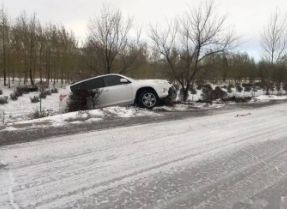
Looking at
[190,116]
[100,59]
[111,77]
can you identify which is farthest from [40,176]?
[100,59]

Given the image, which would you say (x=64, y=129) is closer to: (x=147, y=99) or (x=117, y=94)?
(x=117, y=94)

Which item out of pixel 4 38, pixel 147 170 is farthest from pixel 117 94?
pixel 4 38

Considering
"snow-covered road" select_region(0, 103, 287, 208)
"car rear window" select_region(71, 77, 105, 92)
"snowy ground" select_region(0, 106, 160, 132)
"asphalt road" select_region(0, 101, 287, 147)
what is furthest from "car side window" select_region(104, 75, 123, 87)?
"snow-covered road" select_region(0, 103, 287, 208)

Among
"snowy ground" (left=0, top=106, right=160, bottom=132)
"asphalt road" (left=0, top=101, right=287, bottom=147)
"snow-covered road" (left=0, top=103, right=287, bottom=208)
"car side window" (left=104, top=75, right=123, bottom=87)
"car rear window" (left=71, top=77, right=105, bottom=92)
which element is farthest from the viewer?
"car side window" (left=104, top=75, right=123, bottom=87)

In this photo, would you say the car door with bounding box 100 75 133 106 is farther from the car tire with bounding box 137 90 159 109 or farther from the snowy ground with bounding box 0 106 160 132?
the snowy ground with bounding box 0 106 160 132

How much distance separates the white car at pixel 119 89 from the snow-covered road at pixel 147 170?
15.6 ft

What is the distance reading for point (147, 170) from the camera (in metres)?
5.30

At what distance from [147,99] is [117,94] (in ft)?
3.65

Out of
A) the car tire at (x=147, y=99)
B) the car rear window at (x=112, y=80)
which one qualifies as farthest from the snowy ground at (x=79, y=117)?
the car rear window at (x=112, y=80)

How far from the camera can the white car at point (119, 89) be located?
43.1ft

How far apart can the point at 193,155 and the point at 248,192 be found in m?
1.83

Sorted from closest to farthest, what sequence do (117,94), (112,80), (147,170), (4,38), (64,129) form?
(147,170) < (64,129) < (117,94) < (112,80) < (4,38)

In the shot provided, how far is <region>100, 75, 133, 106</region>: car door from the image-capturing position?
43.1 feet

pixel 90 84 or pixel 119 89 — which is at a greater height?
pixel 90 84
